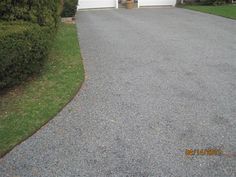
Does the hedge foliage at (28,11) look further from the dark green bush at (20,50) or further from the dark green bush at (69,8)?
the dark green bush at (69,8)

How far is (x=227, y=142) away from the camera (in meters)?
3.62

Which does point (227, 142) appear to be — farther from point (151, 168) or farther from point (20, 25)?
point (20, 25)

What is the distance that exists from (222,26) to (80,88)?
7659 millimetres

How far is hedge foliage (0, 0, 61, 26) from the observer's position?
18.6 ft

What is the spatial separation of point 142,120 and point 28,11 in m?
3.47

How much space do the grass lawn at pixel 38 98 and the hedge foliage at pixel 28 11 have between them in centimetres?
102

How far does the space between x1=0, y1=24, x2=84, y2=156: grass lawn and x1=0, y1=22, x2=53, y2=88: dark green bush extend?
0.88 ft

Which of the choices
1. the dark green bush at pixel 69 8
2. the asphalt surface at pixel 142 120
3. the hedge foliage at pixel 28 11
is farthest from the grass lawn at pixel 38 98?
the dark green bush at pixel 69 8

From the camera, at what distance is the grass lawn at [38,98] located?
3.94 m

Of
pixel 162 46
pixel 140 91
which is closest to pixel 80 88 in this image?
pixel 140 91

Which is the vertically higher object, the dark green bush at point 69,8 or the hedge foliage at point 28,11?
the hedge foliage at point 28,11
